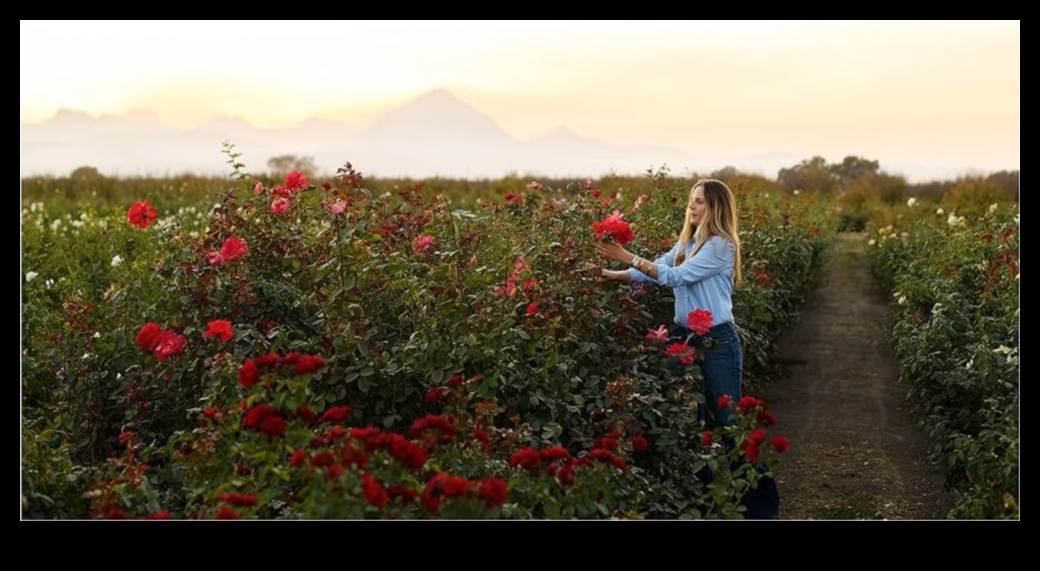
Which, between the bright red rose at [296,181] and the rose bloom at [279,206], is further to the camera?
the bright red rose at [296,181]

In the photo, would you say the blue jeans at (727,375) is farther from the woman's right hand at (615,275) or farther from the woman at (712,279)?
the woman's right hand at (615,275)

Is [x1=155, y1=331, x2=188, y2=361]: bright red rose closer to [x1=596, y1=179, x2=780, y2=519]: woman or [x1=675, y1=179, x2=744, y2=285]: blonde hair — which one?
[x1=596, y1=179, x2=780, y2=519]: woman

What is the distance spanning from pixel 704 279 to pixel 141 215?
2.52 metres

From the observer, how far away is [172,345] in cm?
388

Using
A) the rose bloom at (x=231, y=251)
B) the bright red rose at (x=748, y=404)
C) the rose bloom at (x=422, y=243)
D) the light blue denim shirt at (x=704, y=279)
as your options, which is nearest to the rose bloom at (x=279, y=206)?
the rose bloom at (x=231, y=251)

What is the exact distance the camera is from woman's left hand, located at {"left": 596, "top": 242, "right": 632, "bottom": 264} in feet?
14.3

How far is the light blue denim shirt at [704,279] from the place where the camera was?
14.6 ft

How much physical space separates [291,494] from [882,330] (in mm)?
7331

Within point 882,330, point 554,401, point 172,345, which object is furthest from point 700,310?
point 882,330

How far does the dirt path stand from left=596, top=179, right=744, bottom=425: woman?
81 centimetres

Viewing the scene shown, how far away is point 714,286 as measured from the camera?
4.55 m

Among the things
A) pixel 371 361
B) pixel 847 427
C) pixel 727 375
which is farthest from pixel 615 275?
pixel 847 427

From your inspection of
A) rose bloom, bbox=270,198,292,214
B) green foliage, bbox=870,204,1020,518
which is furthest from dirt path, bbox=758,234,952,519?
rose bloom, bbox=270,198,292,214

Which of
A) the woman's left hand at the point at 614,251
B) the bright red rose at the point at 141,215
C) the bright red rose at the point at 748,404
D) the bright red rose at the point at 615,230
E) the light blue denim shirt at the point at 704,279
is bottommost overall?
the bright red rose at the point at 748,404
